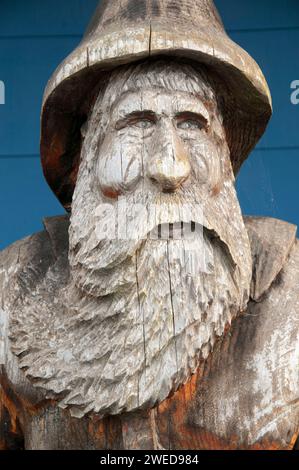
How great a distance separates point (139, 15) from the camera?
2391 mm

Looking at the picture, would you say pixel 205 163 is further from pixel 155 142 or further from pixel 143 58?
pixel 143 58

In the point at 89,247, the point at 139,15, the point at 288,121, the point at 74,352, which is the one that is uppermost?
the point at 139,15

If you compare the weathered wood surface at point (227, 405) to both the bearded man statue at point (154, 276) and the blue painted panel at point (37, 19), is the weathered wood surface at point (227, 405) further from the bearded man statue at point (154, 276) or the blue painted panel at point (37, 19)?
the blue painted panel at point (37, 19)

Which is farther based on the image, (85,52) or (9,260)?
(9,260)

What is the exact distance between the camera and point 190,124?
→ 2.34 metres

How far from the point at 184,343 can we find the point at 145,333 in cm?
7

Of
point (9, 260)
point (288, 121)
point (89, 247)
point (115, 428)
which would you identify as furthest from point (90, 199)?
point (288, 121)

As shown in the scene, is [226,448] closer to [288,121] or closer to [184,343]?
[184,343]

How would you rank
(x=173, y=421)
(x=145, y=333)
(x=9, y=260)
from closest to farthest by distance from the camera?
(x=145, y=333)
(x=173, y=421)
(x=9, y=260)

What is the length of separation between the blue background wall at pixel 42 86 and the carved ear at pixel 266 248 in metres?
0.64

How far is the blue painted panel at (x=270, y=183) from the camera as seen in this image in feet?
10.0

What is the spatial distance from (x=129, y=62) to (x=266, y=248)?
17.5 inches

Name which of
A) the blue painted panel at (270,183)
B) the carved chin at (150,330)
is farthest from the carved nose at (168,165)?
the blue painted panel at (270,183)
